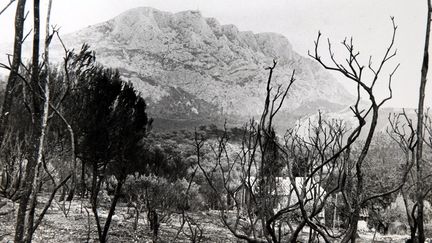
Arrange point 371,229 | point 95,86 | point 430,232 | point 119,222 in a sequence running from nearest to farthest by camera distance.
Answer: point 119,222
point 95,86
point 430,232
point 371,229

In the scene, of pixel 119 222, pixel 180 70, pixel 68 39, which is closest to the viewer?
pixel 119 222

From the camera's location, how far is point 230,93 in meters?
115

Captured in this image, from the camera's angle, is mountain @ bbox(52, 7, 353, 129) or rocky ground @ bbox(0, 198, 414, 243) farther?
mountain @ bbox(52, 7, 353, 129)

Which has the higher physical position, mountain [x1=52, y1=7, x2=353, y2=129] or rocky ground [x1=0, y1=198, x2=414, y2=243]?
mountain [x1=52, y1=7, x2=353, y2=129]

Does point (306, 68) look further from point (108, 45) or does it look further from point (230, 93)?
point (108, 45)

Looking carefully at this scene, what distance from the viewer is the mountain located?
102 m

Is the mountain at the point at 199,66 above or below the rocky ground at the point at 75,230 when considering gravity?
above

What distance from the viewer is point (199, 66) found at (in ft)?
415

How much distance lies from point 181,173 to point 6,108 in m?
22.3

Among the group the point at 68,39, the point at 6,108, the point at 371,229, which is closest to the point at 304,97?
the point at 68,39

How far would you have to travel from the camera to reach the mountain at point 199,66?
102062 mm

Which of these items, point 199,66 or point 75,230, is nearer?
point 75,230

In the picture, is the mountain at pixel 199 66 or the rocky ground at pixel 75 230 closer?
the rocky ground at pixel 75 230

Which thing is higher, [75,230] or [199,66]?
[199,66]
